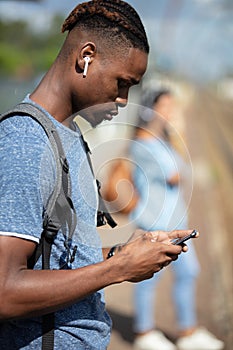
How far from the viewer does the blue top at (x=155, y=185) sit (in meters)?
3.09

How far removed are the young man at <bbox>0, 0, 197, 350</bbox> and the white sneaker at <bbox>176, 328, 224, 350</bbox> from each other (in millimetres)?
3196

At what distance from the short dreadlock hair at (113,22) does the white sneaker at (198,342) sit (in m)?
3.51

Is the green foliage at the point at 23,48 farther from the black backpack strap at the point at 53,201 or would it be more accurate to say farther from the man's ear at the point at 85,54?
the black backpack strap at the point at 53,201

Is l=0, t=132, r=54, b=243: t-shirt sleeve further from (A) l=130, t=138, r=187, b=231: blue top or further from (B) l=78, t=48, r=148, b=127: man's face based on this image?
(A) l=130, t=138, r=187, b=231: blue top

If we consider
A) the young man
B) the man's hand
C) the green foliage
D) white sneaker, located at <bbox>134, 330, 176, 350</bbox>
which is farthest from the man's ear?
the green foliage

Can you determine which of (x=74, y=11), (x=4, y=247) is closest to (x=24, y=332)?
(x=4, y=247)

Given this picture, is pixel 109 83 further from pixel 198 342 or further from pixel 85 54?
pixel 198 342

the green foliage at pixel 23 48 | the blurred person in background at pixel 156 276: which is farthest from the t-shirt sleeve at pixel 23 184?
the green foliage at pixel 23 48

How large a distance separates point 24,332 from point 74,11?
0.96 meters

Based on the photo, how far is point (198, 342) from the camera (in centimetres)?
527

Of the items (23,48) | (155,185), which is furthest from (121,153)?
(23,48)

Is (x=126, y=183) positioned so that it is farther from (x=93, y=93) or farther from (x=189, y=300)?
(x=93, y=93)

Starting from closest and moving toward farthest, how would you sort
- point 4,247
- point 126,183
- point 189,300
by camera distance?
point 4,247 < point 126,183 < point 189,300

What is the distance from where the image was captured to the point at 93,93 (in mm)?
2053
